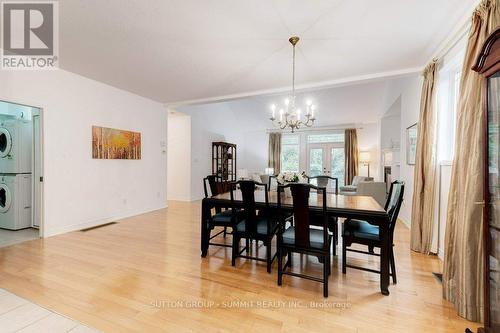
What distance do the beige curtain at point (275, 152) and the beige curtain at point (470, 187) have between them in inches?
290

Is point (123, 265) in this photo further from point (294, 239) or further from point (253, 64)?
point (253, 64)

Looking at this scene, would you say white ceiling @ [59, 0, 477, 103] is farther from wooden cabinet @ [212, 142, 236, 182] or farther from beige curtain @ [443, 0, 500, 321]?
wooden cabinet @ [212, 142, 236, 182]

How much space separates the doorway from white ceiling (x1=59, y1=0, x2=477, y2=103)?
1368 millimetres

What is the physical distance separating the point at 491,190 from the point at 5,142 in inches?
242

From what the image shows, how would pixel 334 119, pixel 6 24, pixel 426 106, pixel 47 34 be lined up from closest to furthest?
pixel 6 24 → pixel 47 34 → pixel 426 106 → pixel 334 119

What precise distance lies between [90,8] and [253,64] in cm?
195

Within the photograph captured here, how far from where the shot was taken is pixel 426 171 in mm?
2877

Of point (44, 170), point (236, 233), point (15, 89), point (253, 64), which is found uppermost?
point (253, 64)

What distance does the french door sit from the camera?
853cm

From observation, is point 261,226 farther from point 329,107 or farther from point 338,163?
point 338,163

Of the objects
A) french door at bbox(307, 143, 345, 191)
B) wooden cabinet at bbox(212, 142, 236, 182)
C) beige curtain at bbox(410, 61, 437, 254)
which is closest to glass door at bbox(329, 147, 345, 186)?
french door at bbox(307, 143, 345, 191)

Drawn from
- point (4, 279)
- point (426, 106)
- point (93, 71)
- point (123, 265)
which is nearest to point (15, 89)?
point (93, 71)

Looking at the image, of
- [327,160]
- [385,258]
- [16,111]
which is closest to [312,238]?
[385,258]

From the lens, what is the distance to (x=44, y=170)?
135 inches
